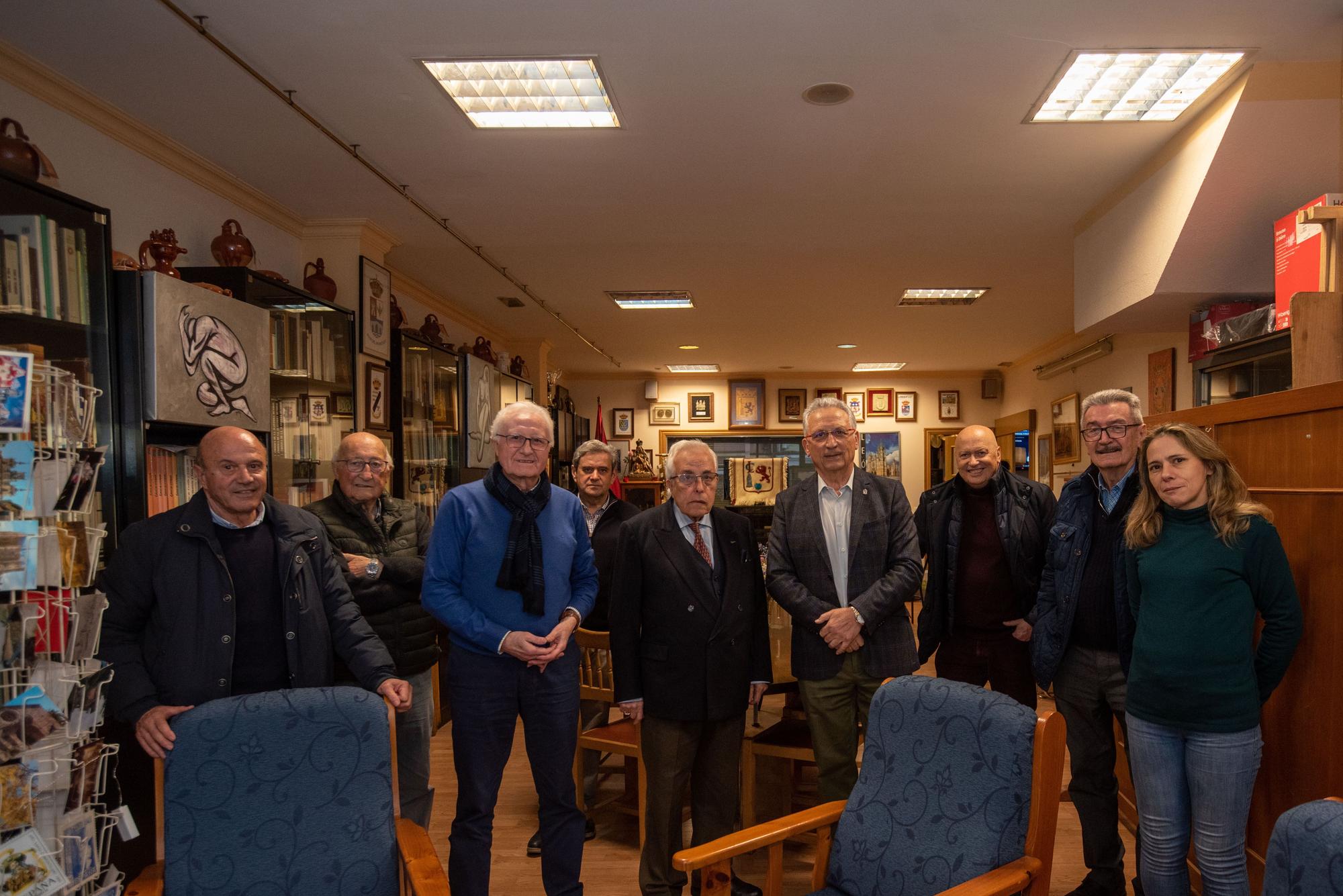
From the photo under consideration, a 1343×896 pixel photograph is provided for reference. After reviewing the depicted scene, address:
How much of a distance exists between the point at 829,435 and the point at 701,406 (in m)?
9.05

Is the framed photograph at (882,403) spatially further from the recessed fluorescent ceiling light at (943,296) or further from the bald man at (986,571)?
the bald man at (986,571)

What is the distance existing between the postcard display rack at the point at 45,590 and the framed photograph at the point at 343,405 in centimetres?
194

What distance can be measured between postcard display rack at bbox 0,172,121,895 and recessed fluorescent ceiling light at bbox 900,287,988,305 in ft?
18.4

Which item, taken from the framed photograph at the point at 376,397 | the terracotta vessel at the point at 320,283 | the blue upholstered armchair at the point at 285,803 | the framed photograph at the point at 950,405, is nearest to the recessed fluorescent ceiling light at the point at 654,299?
the framed photograph at the point at 376,397

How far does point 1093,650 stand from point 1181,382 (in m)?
4.67

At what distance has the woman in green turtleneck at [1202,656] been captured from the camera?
2.07m

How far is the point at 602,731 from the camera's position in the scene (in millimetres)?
3277

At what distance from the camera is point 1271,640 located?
212cm

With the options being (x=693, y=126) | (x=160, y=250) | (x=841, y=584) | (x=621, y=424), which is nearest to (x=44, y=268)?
(x=160, y=250)

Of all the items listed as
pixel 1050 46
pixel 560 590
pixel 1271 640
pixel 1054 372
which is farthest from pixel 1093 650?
pixel 1054 372

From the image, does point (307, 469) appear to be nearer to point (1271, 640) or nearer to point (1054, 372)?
point (1271, 640)

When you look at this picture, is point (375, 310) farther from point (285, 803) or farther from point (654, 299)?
point (285, 803)

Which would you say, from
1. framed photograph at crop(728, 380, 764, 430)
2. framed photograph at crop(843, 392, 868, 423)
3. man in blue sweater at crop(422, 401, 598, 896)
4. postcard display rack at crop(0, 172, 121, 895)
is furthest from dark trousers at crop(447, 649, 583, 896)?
framed photograph at crop(843, 392, 868, 423)

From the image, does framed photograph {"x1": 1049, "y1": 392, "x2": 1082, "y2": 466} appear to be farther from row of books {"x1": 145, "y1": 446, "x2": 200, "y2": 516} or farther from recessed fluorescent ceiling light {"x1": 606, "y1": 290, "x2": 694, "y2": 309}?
row of books {"x1": 145, "y1": 446, "x2": 200, "y2": 516}
